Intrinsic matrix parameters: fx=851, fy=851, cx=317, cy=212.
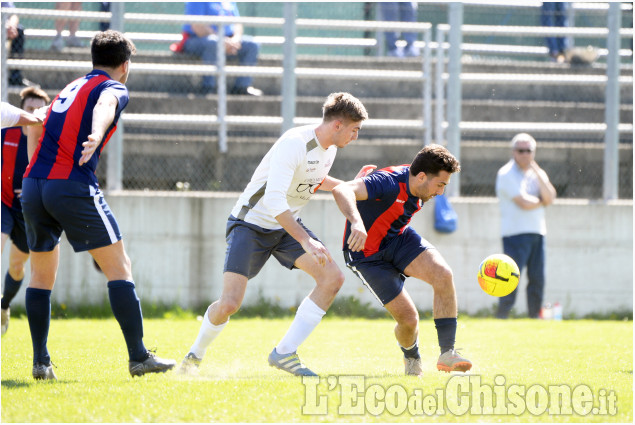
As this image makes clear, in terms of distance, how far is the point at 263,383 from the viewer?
17.6 feet

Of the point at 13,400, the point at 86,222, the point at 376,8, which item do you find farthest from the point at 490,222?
the point at 13,400

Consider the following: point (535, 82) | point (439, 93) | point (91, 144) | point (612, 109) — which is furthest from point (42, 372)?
point (612, 109)

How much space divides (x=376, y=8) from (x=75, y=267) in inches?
229

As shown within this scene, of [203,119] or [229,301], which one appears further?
[203,119]

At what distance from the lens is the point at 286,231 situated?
20.1ft

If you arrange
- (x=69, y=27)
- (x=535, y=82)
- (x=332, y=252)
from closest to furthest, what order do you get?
(x=332, y=252), (x=69, y=27), (x=535, y=82)

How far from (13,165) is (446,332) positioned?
182 inches

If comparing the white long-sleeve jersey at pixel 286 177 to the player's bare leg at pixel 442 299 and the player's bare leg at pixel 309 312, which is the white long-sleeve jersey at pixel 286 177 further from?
the player's bare leg at pixel 442 299

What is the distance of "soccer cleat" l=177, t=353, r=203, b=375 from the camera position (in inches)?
237

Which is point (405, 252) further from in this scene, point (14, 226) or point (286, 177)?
point (14, 226)

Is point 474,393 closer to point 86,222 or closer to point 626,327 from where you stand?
point 86,222

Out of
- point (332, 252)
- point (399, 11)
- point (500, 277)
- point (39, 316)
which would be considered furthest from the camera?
point (399, 11)

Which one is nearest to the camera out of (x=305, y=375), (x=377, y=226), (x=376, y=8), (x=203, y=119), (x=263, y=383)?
(x=263, y=383)

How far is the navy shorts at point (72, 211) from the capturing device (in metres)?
5.58
